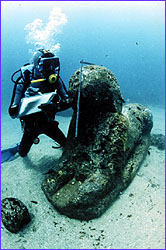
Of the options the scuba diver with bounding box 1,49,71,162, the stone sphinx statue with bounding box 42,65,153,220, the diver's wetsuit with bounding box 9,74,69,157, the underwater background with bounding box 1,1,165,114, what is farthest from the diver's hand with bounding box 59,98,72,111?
the underwater background with bounding box 1,1,165,114

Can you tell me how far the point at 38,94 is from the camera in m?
3.86

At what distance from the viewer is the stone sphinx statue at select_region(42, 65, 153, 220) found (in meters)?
3.50

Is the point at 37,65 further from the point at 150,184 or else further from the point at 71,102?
the point at 150,184

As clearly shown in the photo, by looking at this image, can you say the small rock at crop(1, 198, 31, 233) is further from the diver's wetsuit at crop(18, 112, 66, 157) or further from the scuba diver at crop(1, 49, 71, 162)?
the diver's wetsuit at crop(18, 112, 66, 157)

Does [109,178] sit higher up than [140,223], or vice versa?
[109,178]

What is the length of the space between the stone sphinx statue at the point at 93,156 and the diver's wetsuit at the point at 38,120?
67 cm

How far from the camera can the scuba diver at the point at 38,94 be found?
3.59 meters

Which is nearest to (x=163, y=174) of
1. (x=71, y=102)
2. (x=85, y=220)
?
(x=85, y=220)

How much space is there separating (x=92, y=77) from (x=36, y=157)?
3.74m

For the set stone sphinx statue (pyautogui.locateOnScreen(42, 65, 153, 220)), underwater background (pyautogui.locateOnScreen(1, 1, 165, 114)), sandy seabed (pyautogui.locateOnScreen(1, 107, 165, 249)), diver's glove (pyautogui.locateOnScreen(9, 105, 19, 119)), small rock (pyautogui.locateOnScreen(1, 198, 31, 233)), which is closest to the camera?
sandy seabed (pyautogui.locateOnScreen(1, 107, 165, 249))

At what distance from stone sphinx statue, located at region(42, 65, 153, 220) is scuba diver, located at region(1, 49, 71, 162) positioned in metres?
0.59

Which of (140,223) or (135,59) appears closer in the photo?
(140,223)

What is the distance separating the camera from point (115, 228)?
10.6ft

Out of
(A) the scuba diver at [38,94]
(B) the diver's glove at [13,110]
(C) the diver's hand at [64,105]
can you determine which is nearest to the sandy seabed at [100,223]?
(A) the scuba diver at [38,94]
